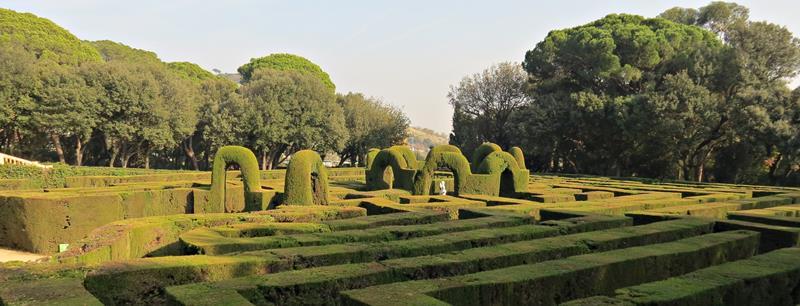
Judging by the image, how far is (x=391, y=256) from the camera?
8414 millimetres

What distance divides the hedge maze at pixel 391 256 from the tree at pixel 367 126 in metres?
42.1

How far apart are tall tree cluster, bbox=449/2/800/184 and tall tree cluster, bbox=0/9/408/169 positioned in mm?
20074

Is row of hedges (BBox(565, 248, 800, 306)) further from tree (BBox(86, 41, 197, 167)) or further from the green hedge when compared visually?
tree (BBox(86, 41, 197, 167))

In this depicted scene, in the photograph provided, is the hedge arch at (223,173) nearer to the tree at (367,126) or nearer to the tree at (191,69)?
the tree at (367,126)

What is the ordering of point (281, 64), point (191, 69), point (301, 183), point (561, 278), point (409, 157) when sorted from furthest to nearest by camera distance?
point (281, 64)
point (191, 69)
point (409, 157)
point (301, 183)
point (561, 278)

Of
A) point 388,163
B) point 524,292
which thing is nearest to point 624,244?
point 524,292

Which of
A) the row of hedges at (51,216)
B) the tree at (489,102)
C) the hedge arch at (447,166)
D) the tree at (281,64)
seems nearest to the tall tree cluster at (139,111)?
the tree at (489,102)

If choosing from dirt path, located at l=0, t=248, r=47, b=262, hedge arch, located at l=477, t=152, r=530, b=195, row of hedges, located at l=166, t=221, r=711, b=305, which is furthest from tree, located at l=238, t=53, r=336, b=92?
row of hedges, located at l=166, t=221, r=711, b=305

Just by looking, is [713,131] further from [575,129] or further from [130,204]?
[130,204]

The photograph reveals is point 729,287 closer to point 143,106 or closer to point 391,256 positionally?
point 391,256

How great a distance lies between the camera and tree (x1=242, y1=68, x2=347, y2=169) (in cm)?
4784

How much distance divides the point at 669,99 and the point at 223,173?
109ft

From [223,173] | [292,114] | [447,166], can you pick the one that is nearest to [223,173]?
[223,173]

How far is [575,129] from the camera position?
1759 inches
